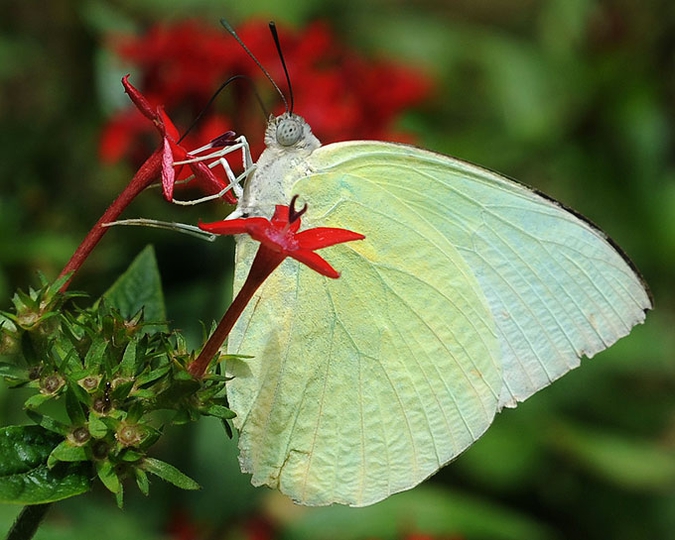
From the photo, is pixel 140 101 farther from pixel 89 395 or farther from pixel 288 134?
pixel 89 395

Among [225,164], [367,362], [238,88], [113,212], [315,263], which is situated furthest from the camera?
→ [238,88]

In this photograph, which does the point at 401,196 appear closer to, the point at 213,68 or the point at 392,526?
the point at 213,68

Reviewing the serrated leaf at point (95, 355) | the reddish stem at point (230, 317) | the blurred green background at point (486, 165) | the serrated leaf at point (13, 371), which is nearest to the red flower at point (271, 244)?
the reddish stem at point (230, 317)

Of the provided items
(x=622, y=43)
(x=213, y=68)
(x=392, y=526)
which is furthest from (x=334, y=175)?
(x=622, y=43)

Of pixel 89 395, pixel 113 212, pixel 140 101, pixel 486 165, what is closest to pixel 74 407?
pixel 89 395

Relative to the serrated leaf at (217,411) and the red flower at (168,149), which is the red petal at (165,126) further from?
the serrated leaf at (217,411)
